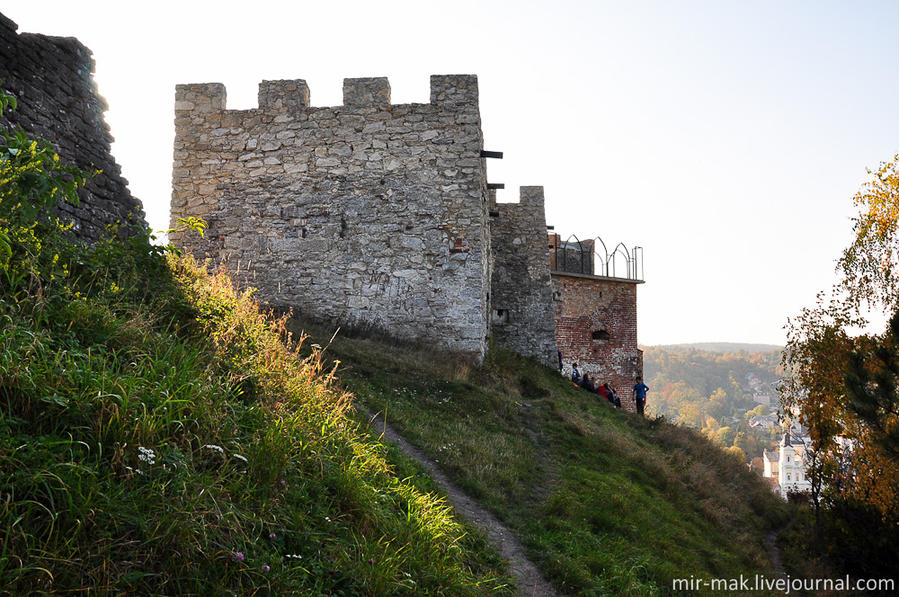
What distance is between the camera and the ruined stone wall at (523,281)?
57.0 feet

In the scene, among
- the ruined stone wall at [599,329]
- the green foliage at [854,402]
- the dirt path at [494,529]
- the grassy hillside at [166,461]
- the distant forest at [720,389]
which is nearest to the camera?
the grassy hillside at [166,461]

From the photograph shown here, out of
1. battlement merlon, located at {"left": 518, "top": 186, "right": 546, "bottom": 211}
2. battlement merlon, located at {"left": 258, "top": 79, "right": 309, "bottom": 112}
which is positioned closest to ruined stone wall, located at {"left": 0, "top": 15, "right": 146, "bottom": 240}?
battlement merlon, located at {"left": 258, "top": 79, "right": 309, "bottom": 112}

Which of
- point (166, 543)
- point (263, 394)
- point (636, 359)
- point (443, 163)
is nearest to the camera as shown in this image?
point (166, 543)

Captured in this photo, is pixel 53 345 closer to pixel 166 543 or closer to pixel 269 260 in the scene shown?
pixel 166 543

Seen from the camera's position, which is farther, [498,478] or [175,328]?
[498,478]

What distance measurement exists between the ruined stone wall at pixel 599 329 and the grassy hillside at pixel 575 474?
7.35 m

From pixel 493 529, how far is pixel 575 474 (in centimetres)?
262

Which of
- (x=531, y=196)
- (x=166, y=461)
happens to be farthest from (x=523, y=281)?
(x=166, y=461)

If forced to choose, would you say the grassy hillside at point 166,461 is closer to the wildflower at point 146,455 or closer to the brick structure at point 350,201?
the wildflower at point 146,455

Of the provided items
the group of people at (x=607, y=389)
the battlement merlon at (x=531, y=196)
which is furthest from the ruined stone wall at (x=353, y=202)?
the group of people at (x=607, y=389)

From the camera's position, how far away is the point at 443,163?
1223cm

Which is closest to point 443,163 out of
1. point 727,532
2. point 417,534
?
point 727,532

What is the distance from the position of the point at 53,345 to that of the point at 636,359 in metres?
20.2

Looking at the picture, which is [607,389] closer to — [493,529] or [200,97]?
[200,97]
